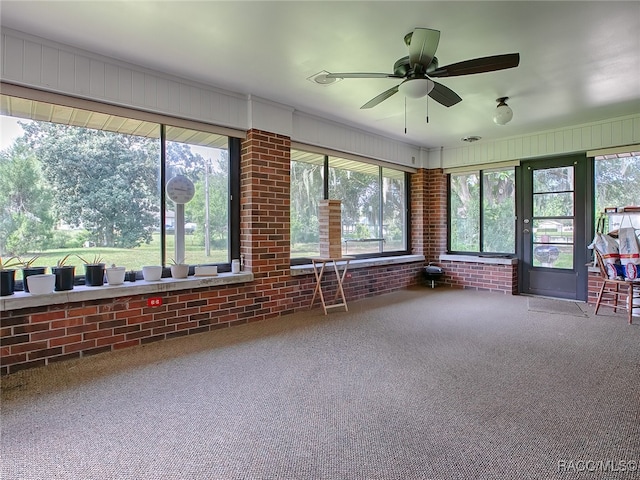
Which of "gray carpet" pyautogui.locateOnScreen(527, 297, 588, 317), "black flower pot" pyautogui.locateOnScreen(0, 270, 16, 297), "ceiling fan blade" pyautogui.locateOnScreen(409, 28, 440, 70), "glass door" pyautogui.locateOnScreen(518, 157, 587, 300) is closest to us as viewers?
"ceiling fan blade" pyautogui.locateOnScreen(409, 28, 440, 70)

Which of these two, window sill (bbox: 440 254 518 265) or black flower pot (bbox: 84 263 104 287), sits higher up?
black flower pot (bbox: 84 263 104 287)

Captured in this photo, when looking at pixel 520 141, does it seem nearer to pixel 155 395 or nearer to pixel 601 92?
pixel 601 92

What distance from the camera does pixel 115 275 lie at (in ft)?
10.4

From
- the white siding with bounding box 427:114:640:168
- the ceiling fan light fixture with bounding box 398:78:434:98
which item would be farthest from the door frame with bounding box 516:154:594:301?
the ceiling fan light fixture with bounding box 398:78:434:98

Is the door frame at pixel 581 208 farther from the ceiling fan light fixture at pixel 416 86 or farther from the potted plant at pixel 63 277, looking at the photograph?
the potted plant at pixel 63 277

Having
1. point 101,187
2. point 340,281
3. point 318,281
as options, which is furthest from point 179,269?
point 340,281

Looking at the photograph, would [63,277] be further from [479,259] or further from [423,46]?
[479,259]

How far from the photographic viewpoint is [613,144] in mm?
4742

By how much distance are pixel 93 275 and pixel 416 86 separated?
323 cm

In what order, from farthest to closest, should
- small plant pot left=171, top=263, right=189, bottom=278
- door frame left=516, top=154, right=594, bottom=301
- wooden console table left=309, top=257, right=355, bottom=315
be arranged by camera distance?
door frame left=516, top=154, right=594, bottom=301 → wooden console table left=309, top=257, right=355, bottom=315 → small plant pot left=171, top=263, right=189, bottom=278

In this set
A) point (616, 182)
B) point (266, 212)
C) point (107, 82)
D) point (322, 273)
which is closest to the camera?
point (107, 82)

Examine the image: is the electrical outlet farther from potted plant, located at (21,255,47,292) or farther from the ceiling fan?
the ceiling fan

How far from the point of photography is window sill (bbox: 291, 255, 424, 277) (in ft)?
14.9

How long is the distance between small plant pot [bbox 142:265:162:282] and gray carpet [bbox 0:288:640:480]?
2.12ft
